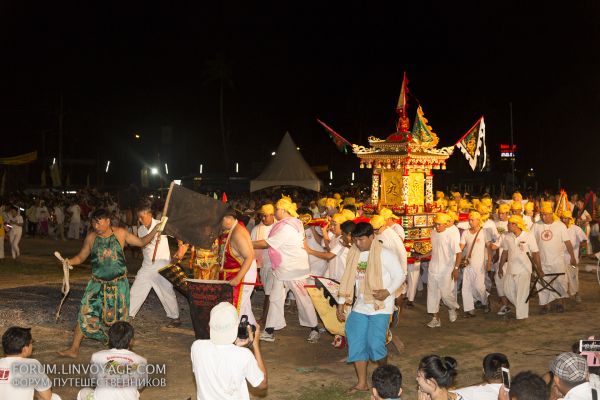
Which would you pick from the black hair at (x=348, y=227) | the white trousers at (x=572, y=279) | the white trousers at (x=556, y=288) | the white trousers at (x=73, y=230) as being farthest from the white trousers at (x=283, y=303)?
the white trousers at (x=73, y=230)

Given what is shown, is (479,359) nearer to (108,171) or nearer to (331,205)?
(331,205)

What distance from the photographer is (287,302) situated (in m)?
12.8

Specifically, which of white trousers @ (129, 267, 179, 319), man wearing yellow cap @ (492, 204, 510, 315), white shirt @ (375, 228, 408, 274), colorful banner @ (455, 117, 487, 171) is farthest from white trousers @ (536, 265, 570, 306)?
white trousers @ (129, 267, 179, 319)

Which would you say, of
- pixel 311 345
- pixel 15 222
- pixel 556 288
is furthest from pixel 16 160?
pixel 556 288

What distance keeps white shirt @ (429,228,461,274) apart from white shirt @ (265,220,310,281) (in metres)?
2.61

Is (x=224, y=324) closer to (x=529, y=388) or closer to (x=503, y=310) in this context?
(x=529, y=388)

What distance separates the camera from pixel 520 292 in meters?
11.5

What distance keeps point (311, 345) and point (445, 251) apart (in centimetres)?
301

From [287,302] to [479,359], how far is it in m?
4.65

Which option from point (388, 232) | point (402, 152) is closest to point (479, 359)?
point (388, 232)

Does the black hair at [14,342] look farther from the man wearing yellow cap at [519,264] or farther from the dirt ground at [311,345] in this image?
the man wearing yellow cap at [519,264]

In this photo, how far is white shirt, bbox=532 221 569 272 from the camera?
1248 cm

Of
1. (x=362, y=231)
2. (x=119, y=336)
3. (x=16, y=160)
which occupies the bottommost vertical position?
(x=119, y=336)

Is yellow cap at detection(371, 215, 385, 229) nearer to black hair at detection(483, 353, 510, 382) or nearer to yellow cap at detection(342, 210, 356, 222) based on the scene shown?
yellow cap at detection(342, 210, 356, 222)
